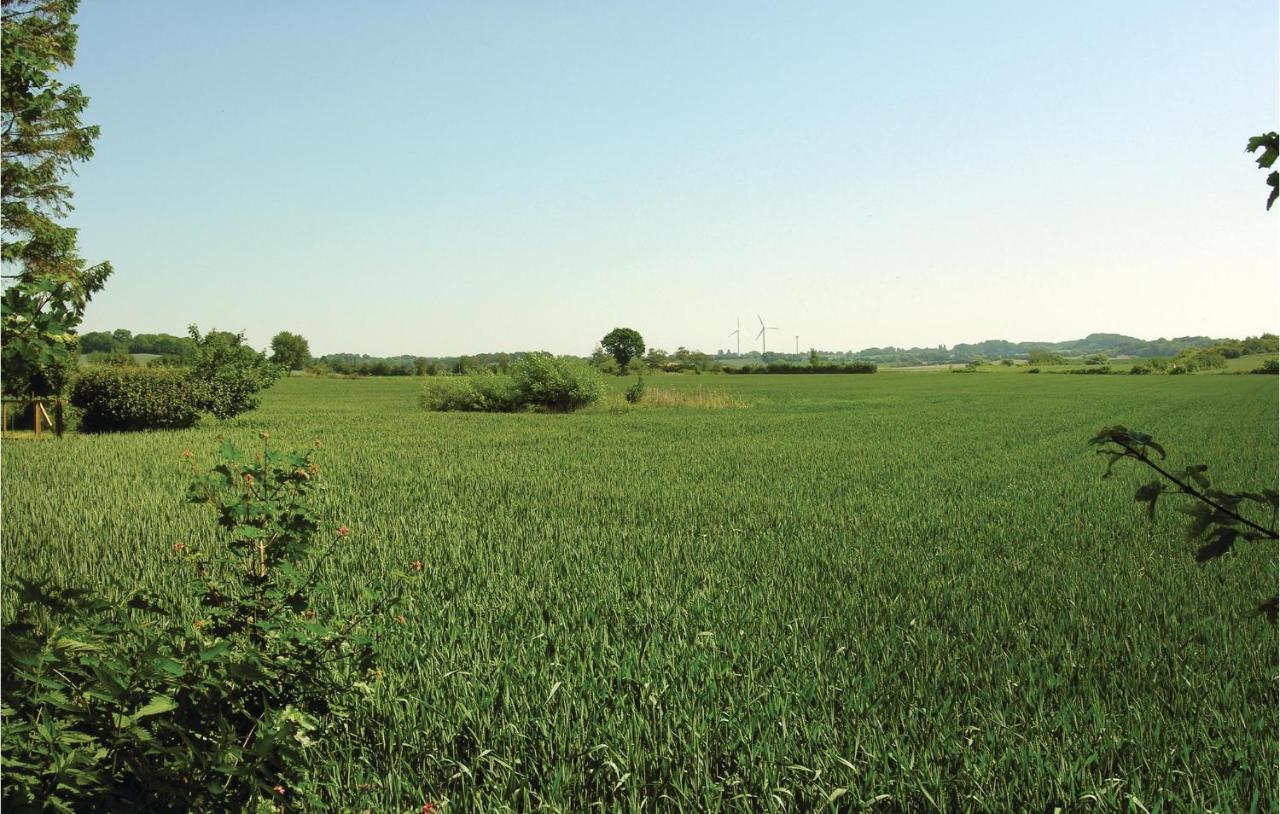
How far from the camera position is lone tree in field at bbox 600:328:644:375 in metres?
81.2

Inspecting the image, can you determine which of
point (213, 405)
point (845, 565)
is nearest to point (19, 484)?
point (213, 405)

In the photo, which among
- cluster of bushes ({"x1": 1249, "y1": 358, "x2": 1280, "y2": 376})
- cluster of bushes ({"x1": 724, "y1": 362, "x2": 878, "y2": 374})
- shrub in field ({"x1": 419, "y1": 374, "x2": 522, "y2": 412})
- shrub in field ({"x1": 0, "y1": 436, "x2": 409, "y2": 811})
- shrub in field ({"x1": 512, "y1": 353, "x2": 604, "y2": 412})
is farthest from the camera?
cluster of bushes ({"x1": 724, "y1": 362, "x2": 878, "y2": 374})

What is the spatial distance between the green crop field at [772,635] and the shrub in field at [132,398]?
9825 millimetres

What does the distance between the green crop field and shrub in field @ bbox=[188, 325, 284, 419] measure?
33.7ft

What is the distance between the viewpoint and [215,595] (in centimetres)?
347

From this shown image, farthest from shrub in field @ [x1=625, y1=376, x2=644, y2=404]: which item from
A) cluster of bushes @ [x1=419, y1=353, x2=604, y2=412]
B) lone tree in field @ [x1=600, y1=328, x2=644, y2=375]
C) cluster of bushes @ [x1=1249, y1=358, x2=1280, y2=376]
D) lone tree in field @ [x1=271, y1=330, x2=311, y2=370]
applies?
cluster of bushes @ [x1=1249, y1=358, x2=1280, y2=376]

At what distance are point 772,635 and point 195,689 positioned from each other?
3.74m

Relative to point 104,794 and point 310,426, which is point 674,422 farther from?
point 104,794

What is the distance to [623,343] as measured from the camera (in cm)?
8156

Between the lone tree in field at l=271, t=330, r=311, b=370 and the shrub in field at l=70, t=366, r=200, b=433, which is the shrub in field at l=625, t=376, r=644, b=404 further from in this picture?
the lone tree in field at l=271, t=330, r=311, b=370

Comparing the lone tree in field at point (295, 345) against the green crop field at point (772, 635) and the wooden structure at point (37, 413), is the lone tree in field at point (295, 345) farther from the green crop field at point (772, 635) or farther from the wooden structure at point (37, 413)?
the green crop field at point (772, 635)

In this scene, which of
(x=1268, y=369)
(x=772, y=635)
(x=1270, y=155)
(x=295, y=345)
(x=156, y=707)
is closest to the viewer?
(x=1270, y=155)

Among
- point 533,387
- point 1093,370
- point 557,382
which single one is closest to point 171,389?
point 533,387

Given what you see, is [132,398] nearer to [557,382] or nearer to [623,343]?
[557,382]
